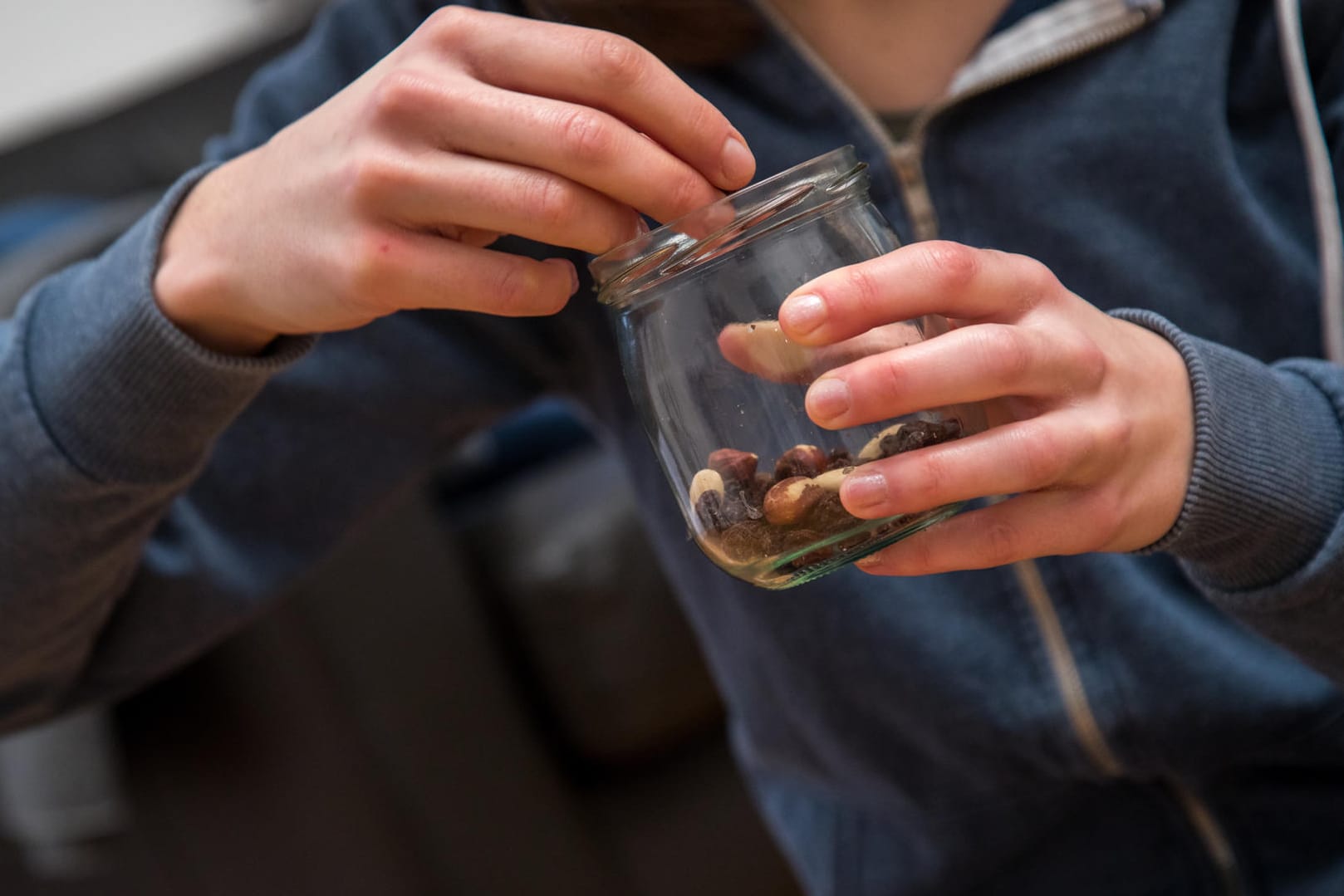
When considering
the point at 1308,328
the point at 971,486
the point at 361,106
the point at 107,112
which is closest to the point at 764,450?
the point at 971,486

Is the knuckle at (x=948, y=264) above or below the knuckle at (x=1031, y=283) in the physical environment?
above

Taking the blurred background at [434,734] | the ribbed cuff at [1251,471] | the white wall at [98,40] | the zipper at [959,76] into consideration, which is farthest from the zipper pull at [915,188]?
the white wall at [98,40]

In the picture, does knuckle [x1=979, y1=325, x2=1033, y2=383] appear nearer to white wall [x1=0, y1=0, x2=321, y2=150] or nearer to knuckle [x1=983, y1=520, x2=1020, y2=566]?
knuckle [x1=983, y1=520, x2=1020, y2=566]

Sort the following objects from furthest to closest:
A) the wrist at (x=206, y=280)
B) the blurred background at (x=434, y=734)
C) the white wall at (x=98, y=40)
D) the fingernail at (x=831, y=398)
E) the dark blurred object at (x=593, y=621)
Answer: the white wall at (x=98, y=40), the dark blurred object at (x=593, y=621), the blurred background at (x=434, y=734), the wrist at (x=206, y=280), the fingernail at (x=831, y=398)

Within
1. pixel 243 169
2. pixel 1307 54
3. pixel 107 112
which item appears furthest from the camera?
pixel 107 112

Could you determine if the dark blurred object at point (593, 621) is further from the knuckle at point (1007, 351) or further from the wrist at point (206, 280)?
the knuckle at point (1007, 351)

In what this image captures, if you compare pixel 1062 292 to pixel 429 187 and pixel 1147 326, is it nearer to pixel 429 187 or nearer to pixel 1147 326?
pixel 1147 326

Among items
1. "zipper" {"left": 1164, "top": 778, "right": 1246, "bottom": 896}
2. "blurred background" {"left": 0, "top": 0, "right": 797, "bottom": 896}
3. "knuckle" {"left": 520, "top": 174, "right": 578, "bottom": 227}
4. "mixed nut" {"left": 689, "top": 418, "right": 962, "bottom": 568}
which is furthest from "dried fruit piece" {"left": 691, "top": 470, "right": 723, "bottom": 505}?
"blurred background" {"left": 0, "top": 0, "right": 797, "bottom": 896}
